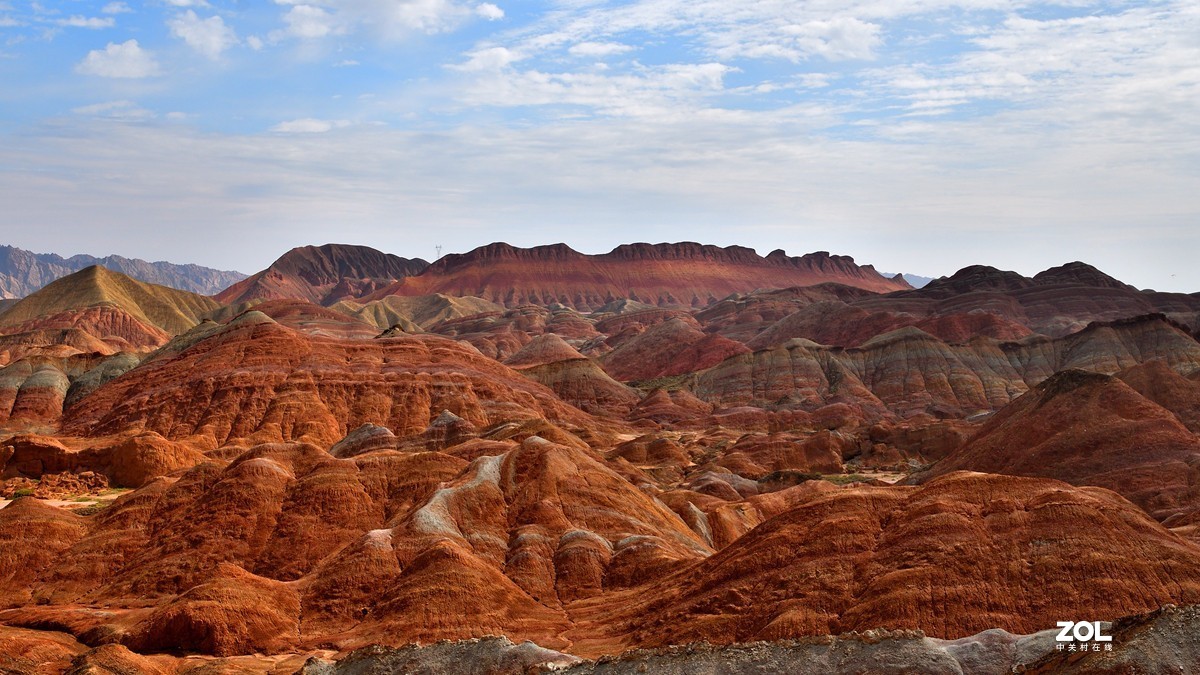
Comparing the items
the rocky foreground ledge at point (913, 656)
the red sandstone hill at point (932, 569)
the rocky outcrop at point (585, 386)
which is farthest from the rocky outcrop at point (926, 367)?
the rocky foreground ledge at point (913, 656)

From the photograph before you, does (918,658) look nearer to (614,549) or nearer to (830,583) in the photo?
(830,583)

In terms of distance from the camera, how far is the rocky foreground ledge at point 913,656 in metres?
24.3

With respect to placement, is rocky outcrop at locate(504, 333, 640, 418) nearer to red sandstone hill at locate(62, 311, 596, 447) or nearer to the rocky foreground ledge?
red sandstone hill at locate(62, 311, 596, 447)

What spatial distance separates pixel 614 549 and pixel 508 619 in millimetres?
9129

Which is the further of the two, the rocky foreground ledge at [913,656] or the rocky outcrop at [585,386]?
the rocky outcrop at [585,386]

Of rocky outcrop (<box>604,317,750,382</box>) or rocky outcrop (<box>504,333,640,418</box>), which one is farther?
rocky outcrop (<box>604,317,750,382</box>)

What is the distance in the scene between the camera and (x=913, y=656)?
26047 millimetres

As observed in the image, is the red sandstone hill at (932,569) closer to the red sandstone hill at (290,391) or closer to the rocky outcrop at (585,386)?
the red sandstone hill at (290,391)

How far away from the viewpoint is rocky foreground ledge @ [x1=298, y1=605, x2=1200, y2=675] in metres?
24.3

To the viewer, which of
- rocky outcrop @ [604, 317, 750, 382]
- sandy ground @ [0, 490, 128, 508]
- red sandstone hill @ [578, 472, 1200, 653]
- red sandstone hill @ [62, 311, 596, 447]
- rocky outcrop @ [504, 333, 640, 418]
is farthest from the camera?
rocky outcrop @ [604, 317, 750, 382]

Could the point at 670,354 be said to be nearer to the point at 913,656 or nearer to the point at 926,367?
the point at 926,367

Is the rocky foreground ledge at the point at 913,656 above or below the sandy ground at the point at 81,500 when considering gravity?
above

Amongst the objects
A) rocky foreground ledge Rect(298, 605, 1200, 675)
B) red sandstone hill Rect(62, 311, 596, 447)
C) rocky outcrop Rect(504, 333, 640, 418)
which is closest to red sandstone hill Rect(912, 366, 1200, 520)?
rocky foreground ledge Rect(298, 605, 1200, 675)

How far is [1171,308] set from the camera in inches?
7303
